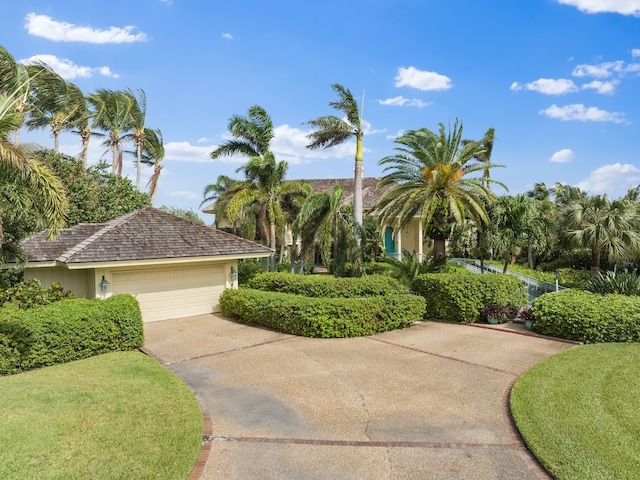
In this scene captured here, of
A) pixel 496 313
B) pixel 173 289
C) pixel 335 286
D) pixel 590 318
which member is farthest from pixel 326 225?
pixel 590 318

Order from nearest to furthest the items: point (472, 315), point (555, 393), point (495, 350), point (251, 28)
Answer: point (555, 393)
point (495, 350)
point (251, 28)
point (472, 315)

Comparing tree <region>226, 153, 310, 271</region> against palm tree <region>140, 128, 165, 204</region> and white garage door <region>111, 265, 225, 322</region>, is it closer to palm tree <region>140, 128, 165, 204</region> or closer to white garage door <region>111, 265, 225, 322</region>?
white garage door <region>111, 265, 225, 322</region>

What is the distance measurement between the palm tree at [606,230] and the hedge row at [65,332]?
1696 centimetres

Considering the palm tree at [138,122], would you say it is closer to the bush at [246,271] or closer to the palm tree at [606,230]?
the bush at [246,271]

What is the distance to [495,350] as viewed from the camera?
11.0 meters

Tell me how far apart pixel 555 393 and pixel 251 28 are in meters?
12.3

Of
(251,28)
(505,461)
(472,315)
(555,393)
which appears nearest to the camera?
(505,461)

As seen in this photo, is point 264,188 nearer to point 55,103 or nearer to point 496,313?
point 496,313

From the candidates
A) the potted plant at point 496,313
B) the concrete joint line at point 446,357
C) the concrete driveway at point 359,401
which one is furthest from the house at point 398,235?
the concrete joint line at point 446,357

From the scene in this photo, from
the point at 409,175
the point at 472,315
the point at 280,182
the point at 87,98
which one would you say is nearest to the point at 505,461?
the point at 472,315

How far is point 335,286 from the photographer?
14.8 meters

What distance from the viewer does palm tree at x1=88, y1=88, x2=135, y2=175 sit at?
88.1 feet

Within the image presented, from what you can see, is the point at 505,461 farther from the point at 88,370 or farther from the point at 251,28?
the point at 251,28

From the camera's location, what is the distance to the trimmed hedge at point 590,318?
11109 mm
